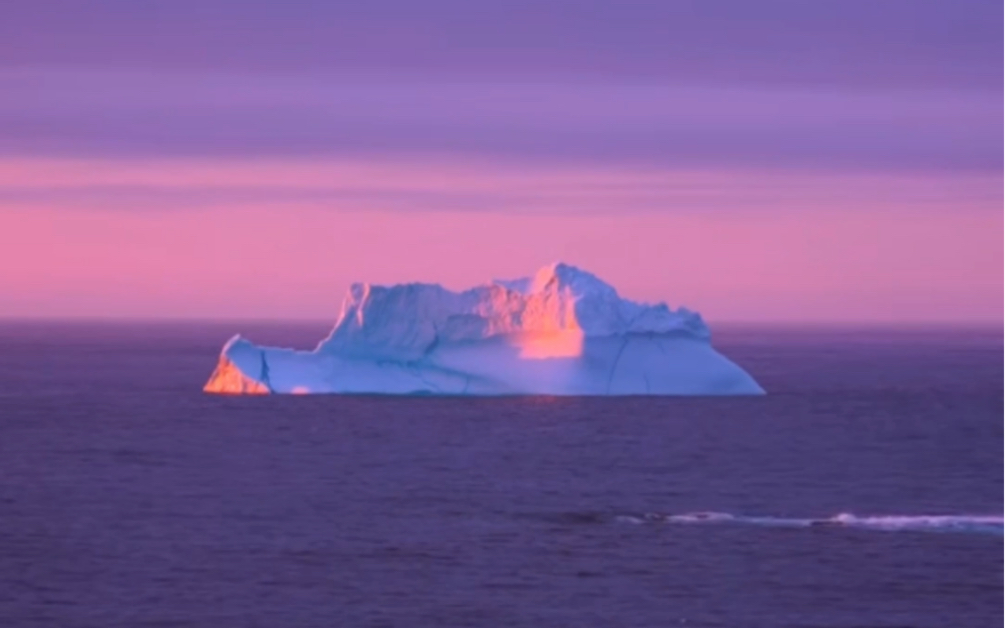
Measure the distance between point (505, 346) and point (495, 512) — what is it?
42.8 ft

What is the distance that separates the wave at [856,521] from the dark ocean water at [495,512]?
0.10 meters

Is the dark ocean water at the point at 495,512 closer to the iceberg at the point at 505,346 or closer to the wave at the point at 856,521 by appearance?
the wave at the point at 856,521

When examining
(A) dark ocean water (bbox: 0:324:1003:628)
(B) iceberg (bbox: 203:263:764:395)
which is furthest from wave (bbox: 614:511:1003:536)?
(B) iceberg (bbox: 203:263:764:395)

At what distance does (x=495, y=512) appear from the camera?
2488 cm

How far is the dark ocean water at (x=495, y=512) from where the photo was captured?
1795 centimetres

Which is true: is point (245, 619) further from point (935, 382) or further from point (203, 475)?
point (935, 382)

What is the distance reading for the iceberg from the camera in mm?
36594

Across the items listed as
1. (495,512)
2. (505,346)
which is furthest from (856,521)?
(505,346)

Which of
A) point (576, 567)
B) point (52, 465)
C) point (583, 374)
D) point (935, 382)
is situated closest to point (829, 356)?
point (935, 382)

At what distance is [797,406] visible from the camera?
→ 1794 inches

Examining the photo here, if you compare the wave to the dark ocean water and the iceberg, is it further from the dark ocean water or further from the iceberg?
the iceberg

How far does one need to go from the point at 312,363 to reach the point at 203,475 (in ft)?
32.7

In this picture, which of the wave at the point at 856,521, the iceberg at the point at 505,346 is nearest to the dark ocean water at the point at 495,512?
the wave at the point at 856,521

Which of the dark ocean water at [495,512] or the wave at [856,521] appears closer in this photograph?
the dark ocean water at [495,512]
